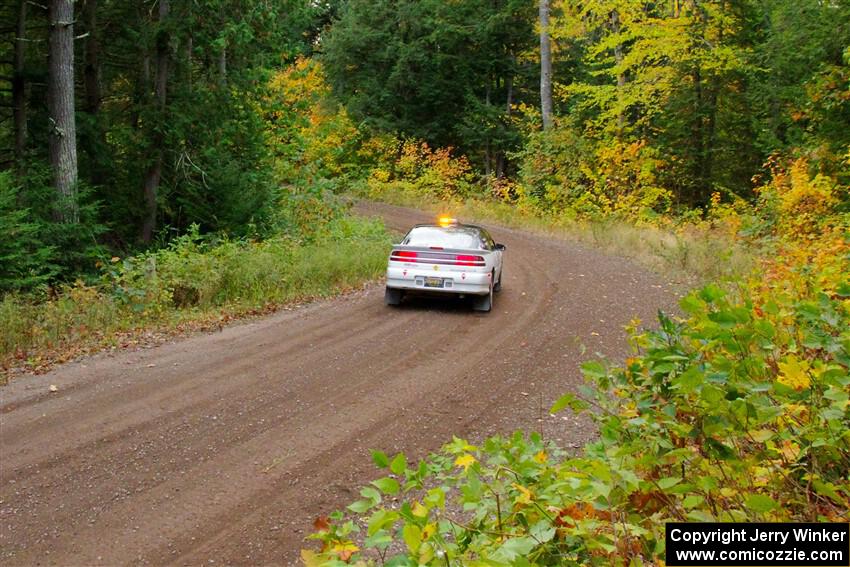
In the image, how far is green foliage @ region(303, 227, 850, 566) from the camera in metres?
2.62

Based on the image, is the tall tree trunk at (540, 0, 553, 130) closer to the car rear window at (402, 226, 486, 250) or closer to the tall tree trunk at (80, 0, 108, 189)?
the tall tree trunk at (80, 0, 108, 189)

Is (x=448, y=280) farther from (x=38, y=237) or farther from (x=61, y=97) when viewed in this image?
(x=61, y=97)

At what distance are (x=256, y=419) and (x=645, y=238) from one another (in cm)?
1577

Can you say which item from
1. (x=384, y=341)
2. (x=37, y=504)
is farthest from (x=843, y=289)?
(x=384, y=341)

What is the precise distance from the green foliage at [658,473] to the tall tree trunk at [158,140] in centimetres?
1578

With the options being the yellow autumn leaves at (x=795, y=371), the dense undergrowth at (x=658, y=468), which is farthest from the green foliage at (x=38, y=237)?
the yellow autumn leaves at (x=795, y=371)

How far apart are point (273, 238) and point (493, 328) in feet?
28.0

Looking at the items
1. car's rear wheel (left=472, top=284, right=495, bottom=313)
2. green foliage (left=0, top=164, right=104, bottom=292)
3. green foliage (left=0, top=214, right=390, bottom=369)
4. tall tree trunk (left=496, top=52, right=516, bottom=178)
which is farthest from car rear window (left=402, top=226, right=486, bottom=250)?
tall tree trunk (left=496, top=52, right=516, bottom=178)

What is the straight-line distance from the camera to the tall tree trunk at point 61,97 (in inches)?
563

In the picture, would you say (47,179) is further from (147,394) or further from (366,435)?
(366,435)

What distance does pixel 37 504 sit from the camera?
5098mm

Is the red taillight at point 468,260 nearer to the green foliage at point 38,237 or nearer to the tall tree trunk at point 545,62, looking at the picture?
the green foliage at point 38,237

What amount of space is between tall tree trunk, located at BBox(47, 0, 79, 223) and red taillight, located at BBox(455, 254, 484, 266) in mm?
8822

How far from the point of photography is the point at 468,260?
38.0 ft
